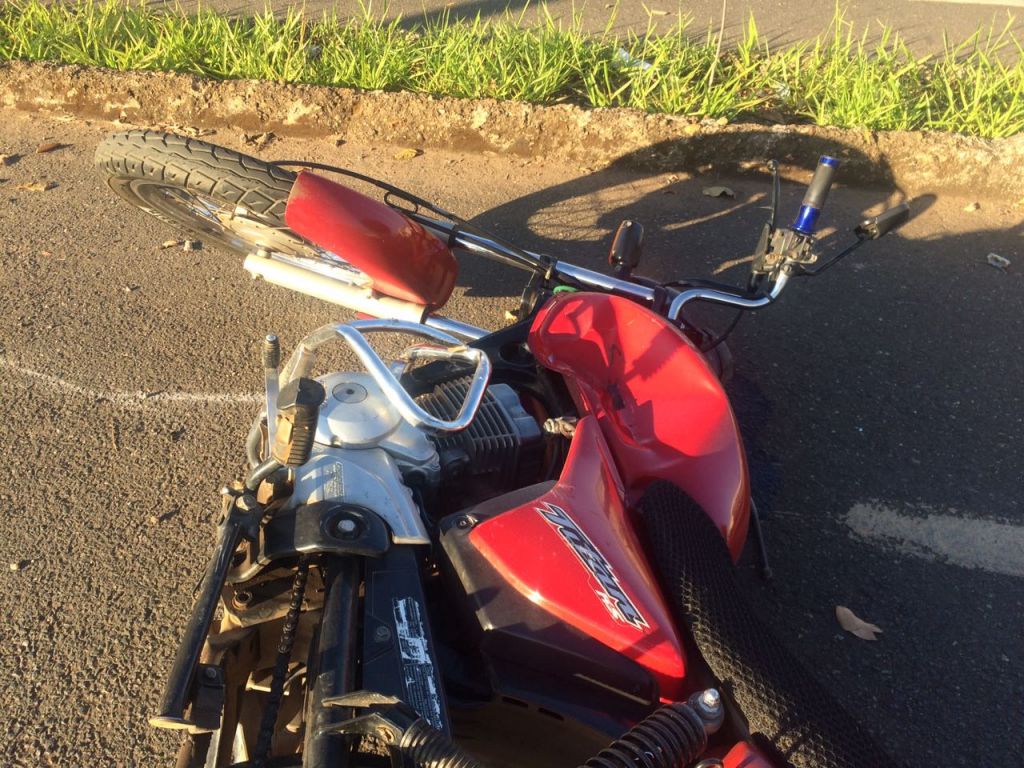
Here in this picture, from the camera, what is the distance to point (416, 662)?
1.39m

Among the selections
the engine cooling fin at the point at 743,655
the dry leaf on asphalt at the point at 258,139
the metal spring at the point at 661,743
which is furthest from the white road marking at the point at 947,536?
the dry leaf on asphalt at the point at 258,139

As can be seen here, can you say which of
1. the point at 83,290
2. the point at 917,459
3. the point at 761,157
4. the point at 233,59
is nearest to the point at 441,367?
the point at 917,459

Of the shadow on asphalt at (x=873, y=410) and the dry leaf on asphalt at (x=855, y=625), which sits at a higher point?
the shadow on asphalt at (x=873, y=410)

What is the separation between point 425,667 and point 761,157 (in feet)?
12.5

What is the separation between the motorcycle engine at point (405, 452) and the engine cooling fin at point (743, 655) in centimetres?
36

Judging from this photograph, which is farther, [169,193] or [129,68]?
[129,68]

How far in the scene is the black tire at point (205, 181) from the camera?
9.18ft

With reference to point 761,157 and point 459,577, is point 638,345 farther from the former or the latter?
point 761,157

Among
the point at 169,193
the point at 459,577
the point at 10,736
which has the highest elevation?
the point at 459,577

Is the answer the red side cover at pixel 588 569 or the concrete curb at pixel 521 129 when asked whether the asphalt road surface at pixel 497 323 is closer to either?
the concrete curb at pixel 521 129

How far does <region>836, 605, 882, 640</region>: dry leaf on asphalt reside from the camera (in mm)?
2486

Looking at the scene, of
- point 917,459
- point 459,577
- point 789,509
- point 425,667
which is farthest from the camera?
point 917,459

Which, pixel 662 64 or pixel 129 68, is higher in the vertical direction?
pixel 662 64

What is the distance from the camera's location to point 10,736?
2113 mm
